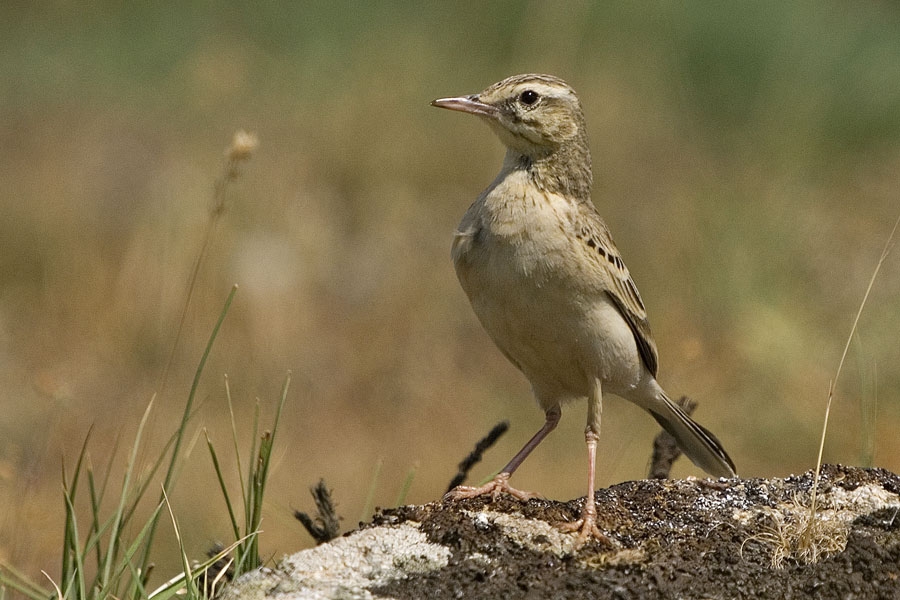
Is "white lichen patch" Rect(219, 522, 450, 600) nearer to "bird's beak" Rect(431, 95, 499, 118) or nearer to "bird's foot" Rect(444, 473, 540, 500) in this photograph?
"bird's foot" Rect(444, 473, 540, 500)

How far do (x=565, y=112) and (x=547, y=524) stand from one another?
7.68 ft

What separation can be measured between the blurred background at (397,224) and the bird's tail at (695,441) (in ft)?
5.99

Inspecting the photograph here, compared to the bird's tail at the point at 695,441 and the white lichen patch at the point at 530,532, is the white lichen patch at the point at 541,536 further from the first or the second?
the bird's tail at the point at 695,441

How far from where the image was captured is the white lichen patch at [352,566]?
3.64 meters

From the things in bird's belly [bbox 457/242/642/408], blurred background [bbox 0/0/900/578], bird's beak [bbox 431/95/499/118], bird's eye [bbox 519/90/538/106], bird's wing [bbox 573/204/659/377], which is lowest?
bird's belly [bbox 457/242/642/408]

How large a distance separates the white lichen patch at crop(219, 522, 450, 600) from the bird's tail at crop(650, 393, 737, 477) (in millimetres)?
2532

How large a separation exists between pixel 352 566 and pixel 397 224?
9.91 m

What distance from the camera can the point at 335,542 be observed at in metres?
3.94

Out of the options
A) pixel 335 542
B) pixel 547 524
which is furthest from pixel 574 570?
pixel 335 542

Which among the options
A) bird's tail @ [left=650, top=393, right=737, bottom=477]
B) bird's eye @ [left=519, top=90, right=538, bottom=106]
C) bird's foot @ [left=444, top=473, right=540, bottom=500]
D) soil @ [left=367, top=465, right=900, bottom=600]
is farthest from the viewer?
bird's tail @ [left=650, top=393, right=737, bottom=477]

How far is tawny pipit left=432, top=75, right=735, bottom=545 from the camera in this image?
513 cm

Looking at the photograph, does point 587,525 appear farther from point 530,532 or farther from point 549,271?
point 549,271

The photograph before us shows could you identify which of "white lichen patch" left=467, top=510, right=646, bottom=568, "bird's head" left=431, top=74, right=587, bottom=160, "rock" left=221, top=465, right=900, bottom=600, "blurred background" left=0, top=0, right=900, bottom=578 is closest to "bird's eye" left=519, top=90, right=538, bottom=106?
"bird's head" left=431, top=74, right=587, bottom=160

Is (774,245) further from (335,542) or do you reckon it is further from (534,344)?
(335,542)
